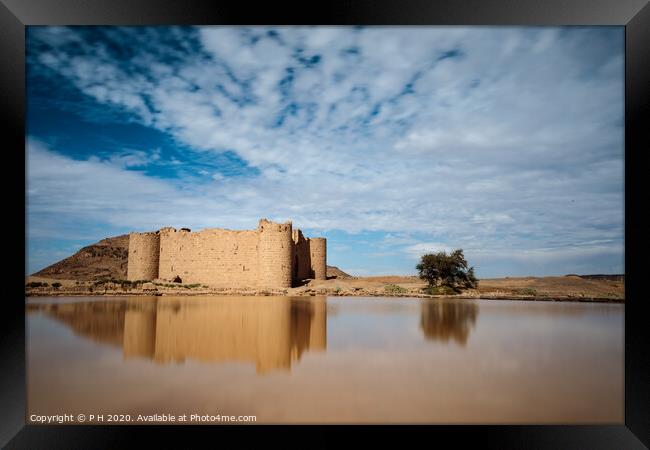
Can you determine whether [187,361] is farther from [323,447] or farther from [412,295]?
[412,295]

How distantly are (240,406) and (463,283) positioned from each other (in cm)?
1786

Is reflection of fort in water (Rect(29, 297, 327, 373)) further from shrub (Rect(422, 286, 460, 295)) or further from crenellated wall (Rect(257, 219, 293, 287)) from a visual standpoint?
shrub (Rect(422, 286, 460, 295))

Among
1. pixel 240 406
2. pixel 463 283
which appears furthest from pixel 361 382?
pixel 463 283

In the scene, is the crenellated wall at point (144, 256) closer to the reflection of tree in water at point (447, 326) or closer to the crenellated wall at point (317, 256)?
the crenellated wall at point (317, 256)

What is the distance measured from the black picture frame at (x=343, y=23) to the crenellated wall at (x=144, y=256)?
1700 cm

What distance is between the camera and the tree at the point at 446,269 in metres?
18.8

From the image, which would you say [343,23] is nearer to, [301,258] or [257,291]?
[257,291]

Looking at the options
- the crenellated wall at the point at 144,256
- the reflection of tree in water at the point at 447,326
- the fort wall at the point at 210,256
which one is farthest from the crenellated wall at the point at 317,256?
the reflection of tree in water at the point at 447,326

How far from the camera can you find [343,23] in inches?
154

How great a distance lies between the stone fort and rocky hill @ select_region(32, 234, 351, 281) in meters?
10.9

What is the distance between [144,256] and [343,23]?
18871 mm

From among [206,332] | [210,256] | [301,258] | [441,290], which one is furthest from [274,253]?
[206,332]

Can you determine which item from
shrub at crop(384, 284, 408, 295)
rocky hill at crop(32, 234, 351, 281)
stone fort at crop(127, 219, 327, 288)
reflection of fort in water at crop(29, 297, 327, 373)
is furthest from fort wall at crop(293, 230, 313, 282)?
reflection of fort in water at crop(29, 297, 327, 373)

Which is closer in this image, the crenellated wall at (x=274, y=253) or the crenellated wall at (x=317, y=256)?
the crenellated wall at (x=274, y=253)
